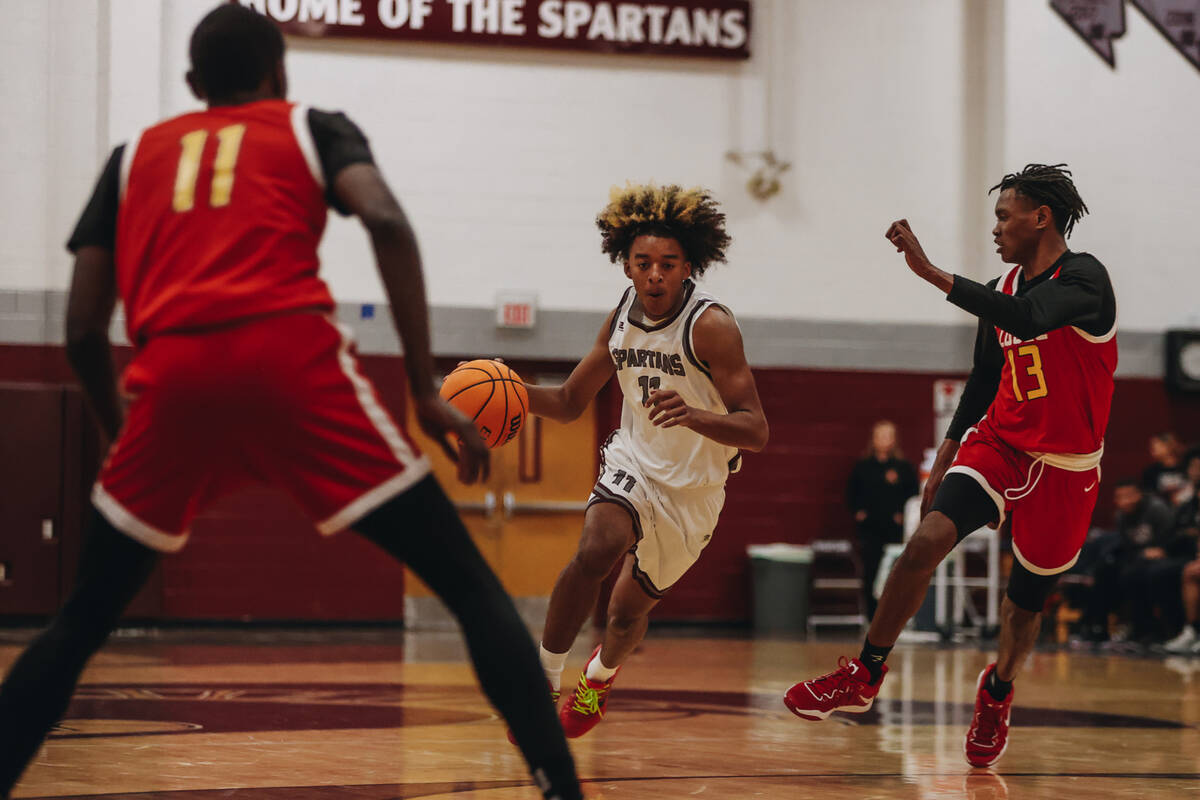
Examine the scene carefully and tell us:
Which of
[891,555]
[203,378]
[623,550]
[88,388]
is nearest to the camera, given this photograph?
[203,378]

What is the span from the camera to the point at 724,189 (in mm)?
13211

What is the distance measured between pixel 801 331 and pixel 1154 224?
3575mm

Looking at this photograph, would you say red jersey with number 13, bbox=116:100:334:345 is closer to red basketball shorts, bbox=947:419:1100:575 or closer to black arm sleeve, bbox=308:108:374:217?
black arm sleeve, bbox=308:108:374:217

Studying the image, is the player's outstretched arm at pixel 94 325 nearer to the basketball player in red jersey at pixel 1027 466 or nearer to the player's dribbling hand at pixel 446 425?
the player's dribbling hand at pixel 446 425

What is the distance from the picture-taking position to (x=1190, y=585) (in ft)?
35.7

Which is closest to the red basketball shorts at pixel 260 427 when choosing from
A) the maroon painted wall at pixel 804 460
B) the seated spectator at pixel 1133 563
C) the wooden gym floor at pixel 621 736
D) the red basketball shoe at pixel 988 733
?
the wooden gym floor at pixel 621 736

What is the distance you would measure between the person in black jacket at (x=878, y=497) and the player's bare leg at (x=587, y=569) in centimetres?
827

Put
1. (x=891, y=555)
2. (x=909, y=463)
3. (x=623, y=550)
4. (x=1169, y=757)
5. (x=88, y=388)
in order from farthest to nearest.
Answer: (x=909, y=463)
(x=891, y=555)
(x=1169, y=757)
(x=623, y=550)
(x=88, y=388)

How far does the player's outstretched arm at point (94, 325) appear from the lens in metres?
2.76

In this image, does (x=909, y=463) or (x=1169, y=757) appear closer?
(x=1169, y=757)

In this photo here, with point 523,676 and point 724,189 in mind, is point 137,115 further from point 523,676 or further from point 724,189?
point 523,676

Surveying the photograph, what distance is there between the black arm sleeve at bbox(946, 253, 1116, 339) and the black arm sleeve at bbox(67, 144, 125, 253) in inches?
99.1

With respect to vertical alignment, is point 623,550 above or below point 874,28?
below

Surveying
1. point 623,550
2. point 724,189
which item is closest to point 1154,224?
point 724,189
